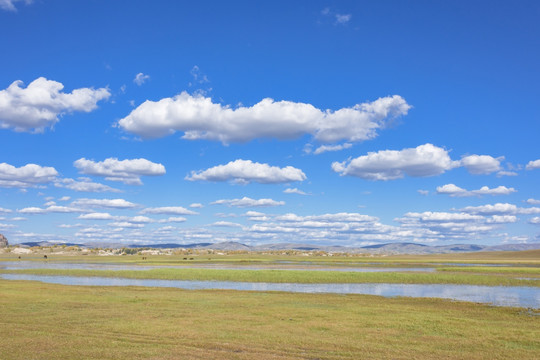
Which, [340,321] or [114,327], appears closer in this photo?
[114,327]

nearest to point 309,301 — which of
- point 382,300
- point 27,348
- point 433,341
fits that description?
point 382,300

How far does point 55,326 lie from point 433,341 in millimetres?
21000

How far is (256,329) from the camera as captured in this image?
24.1 metres

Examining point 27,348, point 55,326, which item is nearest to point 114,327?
point 55,326

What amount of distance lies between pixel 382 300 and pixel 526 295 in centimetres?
1892

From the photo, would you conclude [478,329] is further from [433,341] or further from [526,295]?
[526,295]

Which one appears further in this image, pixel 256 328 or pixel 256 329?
pixel 256 328

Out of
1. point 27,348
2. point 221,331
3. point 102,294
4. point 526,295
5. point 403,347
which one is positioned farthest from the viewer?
point 526,295

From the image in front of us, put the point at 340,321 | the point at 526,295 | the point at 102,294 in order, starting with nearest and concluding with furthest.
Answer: the point at 340,321, the point at 102,294, the point at 526,295

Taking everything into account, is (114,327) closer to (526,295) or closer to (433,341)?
(433,341)

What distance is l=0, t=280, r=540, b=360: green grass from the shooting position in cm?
1888

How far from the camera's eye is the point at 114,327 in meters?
24.0

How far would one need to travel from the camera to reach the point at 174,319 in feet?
89.0

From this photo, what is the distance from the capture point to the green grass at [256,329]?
61.9 ft
